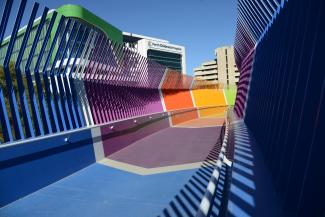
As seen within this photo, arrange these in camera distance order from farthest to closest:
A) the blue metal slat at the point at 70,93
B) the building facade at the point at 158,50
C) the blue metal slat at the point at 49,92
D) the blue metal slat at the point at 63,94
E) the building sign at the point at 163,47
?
the building sign at the point at 163,47 → the building facade at the point at 158,50 → the blue metal slat at the point at 70,93 → the blue metal slat at the point at 63,94 → the blue metal slat at the point at 49,92

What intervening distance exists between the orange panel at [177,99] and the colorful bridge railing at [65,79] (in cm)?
223

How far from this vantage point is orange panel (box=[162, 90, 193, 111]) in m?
21.0

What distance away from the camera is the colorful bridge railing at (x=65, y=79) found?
19.3ft

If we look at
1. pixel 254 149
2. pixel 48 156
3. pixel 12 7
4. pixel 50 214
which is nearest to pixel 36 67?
pixel 12 7

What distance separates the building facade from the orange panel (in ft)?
155

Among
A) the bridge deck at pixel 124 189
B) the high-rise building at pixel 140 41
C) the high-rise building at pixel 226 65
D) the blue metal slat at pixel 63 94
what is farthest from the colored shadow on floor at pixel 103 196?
the high-rise building at pixel 226 65

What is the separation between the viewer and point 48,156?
5.77m

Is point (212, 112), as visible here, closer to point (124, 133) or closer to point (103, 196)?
point (124, 133)

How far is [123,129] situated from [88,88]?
1.75m

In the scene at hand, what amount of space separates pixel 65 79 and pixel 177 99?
15.6 meters

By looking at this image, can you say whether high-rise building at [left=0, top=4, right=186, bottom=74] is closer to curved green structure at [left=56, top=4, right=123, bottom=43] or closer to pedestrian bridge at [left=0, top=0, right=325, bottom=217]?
curved green structure at [left=56, top=4, right=123, bottom=43]

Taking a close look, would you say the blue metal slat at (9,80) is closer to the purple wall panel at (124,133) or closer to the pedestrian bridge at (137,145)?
the pedestrian bridge at (137,145)

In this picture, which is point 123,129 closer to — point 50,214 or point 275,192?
point 50,214

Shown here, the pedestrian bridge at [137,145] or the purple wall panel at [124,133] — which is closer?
the pedestrian bridge at [137,145]
